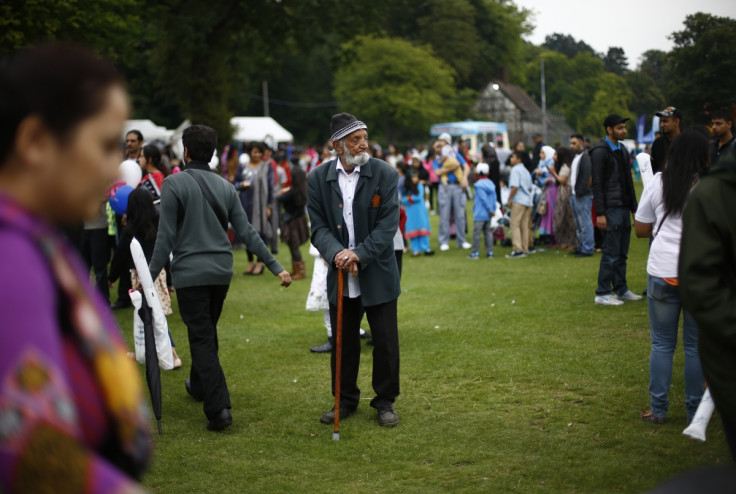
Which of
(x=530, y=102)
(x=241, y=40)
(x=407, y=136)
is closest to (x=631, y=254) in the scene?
(x=241, y=40)

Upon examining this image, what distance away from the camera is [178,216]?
19.0 feet

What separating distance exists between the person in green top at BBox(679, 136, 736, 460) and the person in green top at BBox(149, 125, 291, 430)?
333cm

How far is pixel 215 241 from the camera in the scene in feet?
19.0

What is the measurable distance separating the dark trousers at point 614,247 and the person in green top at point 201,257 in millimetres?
5272

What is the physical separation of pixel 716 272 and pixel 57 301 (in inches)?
92.3

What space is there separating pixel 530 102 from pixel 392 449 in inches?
3494

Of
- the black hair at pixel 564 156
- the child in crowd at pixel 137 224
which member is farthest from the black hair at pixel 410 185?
the child in crowd at pixel 137 224

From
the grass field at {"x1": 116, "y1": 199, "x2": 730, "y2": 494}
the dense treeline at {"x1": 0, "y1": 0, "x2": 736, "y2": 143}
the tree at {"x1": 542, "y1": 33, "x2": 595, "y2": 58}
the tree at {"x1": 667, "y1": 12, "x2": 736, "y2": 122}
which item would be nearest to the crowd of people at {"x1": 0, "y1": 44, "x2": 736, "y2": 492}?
the grass field at {"x1": 116, "y1": 199, "x2": 730, "y2": 494}

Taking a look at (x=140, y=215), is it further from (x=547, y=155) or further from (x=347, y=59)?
(x=347, y=59)

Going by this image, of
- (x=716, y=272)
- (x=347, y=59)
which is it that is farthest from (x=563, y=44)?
(x=716, y=272)

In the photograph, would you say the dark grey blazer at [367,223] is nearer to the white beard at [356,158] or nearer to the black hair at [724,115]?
the white beard at [356,158]

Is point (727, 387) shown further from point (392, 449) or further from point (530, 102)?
point (530, 102)

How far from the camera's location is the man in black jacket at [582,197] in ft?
44.6

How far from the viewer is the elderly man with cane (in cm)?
579
